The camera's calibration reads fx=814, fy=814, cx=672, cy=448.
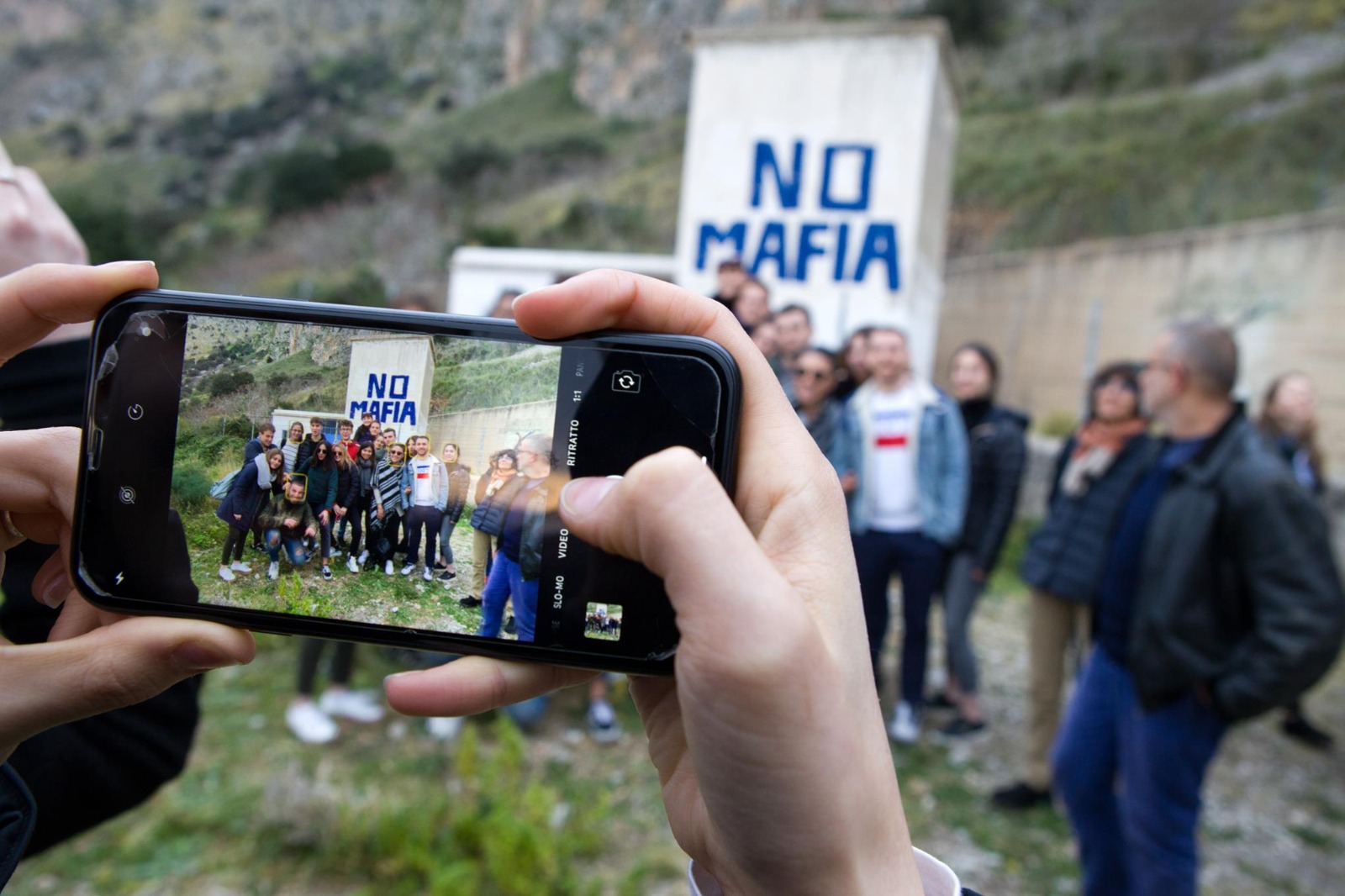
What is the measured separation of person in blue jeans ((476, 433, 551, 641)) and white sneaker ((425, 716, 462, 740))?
2809 mm

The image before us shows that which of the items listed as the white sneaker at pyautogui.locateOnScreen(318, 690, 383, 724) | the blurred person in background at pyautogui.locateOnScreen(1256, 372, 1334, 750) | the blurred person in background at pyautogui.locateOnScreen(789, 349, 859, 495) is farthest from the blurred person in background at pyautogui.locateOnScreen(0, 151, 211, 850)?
the blurred person in background at pyautogui.locateOnScreen(1256, 372, 1334, 750)

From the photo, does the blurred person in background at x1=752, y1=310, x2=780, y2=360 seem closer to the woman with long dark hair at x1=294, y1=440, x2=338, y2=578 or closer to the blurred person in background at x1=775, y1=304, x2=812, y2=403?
the blurred person in background at x1=775, y1=304, x2=812, y2=403

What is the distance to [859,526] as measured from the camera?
3.93 metres

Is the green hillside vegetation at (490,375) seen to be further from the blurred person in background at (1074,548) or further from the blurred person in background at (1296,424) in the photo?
the blurred person in background at (1296,424)

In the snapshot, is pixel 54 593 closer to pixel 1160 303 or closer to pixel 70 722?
pixel 70 722

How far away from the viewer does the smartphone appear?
3.26 feet

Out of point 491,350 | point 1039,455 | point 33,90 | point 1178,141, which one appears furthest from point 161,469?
point 33,90

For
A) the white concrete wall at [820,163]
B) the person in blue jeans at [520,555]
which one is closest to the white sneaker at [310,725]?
the person in blue jeans at [520,555]

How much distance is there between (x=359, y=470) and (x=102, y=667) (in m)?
0.34

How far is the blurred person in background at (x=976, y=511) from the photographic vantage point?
4102 millimetres

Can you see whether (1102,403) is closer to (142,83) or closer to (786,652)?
(786,652)

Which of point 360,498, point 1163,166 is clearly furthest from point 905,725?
point 1163,166

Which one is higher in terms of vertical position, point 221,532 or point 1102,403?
point 1102,403

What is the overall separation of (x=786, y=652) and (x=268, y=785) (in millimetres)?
2695
